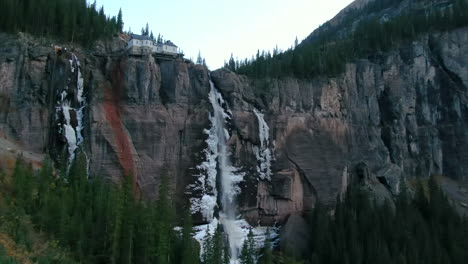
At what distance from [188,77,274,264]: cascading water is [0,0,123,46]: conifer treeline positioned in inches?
797

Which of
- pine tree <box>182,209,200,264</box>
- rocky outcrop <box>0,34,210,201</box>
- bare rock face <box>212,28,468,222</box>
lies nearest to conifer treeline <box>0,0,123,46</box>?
rocky outcrop <box>0,34,210,201</box>

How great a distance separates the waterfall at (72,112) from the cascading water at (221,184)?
15764mm

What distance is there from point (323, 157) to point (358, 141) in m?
12.0

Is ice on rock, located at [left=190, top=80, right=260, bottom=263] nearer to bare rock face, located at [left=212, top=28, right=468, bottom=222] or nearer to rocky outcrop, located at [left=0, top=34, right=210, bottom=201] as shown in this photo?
rocky outcrop, located at [left=0, top=34, right=210, bottom=201]

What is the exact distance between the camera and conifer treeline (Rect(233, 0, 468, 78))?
8594cm

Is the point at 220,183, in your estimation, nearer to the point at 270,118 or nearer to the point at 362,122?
the point at 270,118

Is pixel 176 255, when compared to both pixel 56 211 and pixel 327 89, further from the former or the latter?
pixel 327 89

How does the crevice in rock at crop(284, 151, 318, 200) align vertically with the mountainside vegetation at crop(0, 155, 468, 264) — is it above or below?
above

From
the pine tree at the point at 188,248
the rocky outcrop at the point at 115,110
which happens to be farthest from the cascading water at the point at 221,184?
the pine tree at the point at 188,248

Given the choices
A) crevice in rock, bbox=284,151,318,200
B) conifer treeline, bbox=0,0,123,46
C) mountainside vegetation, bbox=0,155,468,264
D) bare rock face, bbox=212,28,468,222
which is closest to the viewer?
mountainside vegetation, bbox=0,155,468,264

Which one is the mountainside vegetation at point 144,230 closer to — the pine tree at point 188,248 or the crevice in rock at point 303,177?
the pine tree at point 188,248

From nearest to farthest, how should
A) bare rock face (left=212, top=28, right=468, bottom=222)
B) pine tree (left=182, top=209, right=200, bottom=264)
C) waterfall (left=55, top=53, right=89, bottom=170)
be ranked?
pine tree (left=182, top=209, right=200, bottom=264), waterfall (left=55, top=53, right=89, bottom=170), bare rock face (left=212, top=28, right=468, bottom=222)

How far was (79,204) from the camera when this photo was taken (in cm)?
5119

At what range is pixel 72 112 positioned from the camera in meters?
63.2
